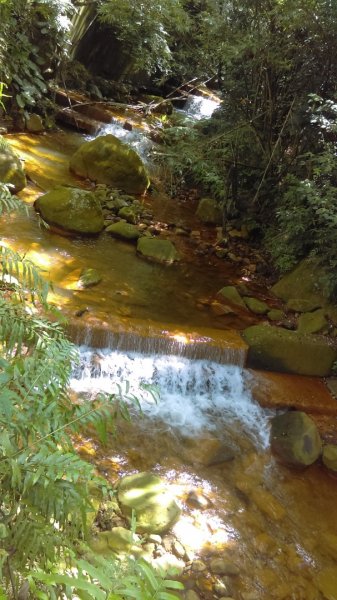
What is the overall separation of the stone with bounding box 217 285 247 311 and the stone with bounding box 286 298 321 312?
786 mm

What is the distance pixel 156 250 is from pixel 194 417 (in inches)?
134

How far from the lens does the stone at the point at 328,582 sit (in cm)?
366

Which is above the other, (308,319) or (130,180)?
(130,180)

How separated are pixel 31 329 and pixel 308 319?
532 centimetres

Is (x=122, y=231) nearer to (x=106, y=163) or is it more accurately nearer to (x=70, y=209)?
(x=70, y=209)

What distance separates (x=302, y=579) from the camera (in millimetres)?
3729

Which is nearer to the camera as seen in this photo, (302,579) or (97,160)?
(302,579)

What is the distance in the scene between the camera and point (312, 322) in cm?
677

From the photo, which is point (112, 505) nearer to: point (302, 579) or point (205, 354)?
point (302, 579)

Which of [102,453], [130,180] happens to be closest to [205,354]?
[102,453]

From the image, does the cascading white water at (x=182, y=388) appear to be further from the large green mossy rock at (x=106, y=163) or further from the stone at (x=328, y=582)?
the large green mossy rock at (x=106, y=163)

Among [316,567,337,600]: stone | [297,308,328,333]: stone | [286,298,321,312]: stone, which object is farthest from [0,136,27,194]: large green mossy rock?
[316,567,337,600]: stone

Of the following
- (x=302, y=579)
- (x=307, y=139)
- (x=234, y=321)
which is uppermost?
(x=307, y=139)

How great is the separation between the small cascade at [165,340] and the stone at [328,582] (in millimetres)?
2605
